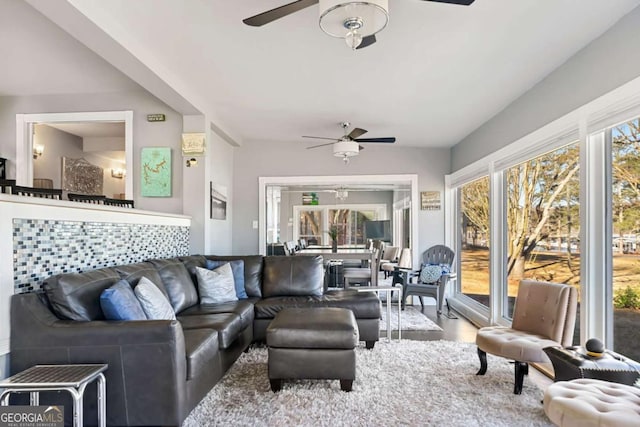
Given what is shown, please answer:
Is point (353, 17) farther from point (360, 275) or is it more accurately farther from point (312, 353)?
point (360, 275)

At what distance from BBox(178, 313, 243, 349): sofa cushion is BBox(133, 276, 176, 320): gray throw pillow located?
0.71 ft

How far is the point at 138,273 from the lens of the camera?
292 cm

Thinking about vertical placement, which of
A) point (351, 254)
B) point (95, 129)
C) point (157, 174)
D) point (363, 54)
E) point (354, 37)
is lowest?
point (351, 254)

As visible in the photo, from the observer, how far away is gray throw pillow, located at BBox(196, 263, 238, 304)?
3607 millimetres

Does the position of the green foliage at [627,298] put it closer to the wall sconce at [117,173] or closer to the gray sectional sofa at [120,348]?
the gray sectional sofa at [120,348]

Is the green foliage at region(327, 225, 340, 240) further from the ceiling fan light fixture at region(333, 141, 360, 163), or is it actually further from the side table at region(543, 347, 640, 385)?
the side table at region(543, 347, 640, 385)

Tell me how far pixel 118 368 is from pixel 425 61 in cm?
308

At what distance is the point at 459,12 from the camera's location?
2.33 meters

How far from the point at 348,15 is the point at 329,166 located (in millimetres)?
4224

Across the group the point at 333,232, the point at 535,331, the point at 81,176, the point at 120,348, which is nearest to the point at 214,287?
the point at 120,348

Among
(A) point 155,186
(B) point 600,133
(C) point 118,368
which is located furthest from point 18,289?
(B) point 600,133

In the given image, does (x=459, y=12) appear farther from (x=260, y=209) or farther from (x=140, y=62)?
(x=260, y=209)

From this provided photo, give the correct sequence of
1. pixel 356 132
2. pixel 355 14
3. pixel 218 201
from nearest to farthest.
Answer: pixel 355 14
pixel 356 132
pixel 218 201

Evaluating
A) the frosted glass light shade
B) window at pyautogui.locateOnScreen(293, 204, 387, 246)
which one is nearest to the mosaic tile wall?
the frosted glass light shade
